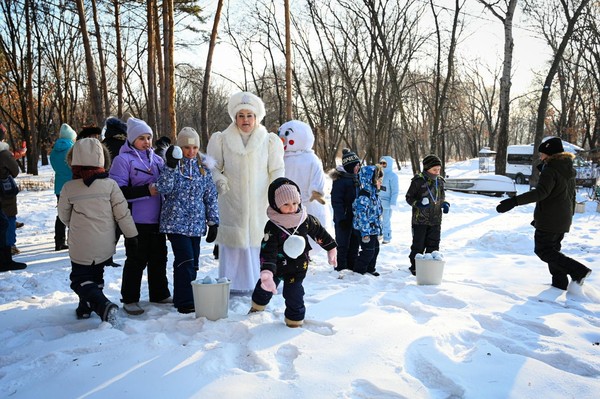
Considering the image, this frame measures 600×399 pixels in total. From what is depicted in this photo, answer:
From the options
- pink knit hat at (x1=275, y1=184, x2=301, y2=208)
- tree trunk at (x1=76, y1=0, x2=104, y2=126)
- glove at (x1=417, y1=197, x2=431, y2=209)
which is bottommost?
glove at (x1=417, y1=197, x2=431, y2=209)

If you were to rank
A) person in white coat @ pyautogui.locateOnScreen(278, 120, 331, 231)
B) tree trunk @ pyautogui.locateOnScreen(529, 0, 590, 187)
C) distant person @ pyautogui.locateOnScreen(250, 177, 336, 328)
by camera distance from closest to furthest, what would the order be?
distant person @ pyautogui.locateOnScreen(250, 177, 336, 328), person in white coat @ pyautogui.locateOnScreen(278, 120, 331, 231), tree trunk @ pyautogui.locateOnScreen(529, 0, 590, 187)

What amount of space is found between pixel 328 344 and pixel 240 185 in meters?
2.03

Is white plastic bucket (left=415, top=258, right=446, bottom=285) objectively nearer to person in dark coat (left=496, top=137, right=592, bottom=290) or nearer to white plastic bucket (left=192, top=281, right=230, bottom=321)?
person in dark coat (left=496, top=137, right=592, bottom=290)

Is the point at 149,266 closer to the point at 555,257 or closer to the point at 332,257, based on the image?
the point at 332,257

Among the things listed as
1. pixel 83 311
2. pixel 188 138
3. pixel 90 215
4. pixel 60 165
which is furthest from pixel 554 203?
pixel 60 165

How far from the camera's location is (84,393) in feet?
7.86

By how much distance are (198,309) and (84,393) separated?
123cm

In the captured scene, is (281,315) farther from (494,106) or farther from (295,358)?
(494,106)

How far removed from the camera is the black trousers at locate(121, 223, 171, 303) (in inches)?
158

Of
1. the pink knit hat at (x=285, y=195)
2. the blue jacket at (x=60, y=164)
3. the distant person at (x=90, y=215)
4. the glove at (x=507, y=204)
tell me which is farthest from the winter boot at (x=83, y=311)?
the glove at (x=507, y=204)

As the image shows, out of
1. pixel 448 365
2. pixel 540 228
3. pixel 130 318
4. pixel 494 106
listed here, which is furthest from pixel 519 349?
pixel 494 106

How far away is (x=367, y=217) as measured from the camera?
563 centimetres

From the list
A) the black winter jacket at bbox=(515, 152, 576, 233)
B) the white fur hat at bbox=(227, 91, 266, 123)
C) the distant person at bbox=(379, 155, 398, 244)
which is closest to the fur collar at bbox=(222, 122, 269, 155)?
the white fur hat at bbox=(227, 91, 266, 123)

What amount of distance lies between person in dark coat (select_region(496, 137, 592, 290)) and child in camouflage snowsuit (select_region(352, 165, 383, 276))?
1.52m
